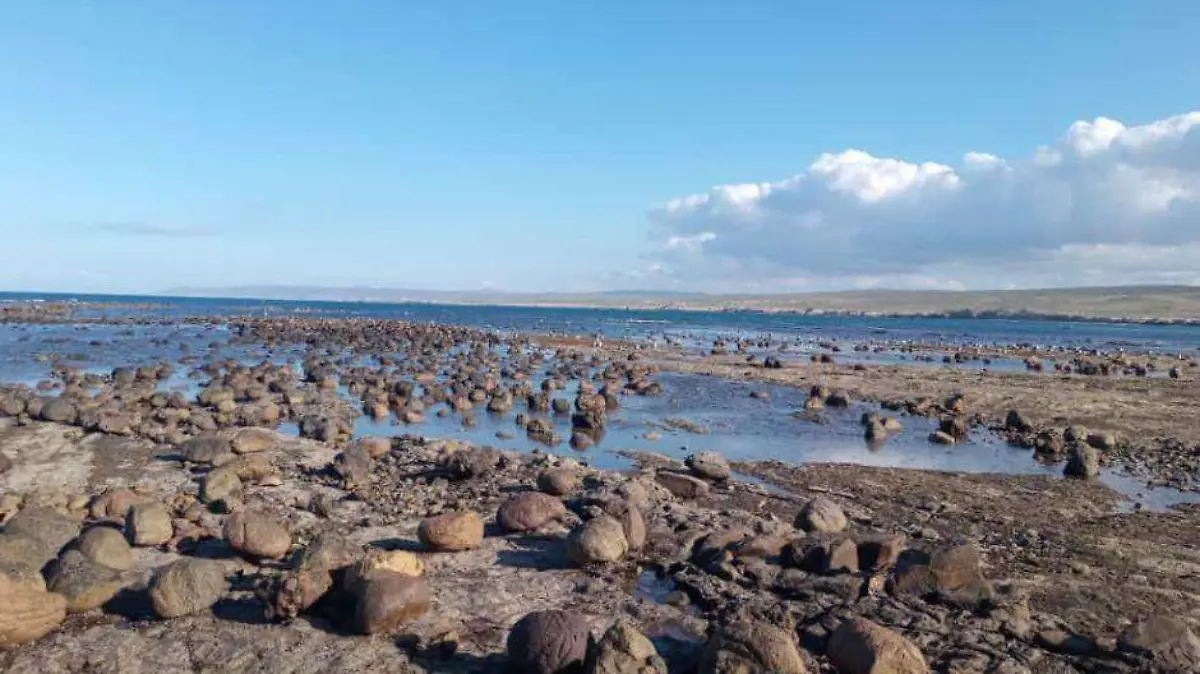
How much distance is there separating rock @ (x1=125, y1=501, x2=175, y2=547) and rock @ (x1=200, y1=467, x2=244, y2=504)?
1898 mm

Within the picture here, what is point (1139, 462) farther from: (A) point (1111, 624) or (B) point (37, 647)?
(B) point (37, 647)

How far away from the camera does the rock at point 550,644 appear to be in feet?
27.8

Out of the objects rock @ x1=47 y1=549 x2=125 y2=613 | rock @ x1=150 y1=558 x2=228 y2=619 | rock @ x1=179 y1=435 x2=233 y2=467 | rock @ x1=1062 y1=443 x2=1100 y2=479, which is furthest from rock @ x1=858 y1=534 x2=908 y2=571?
rock @ x1=179 y1=435 x2=233 y2=467

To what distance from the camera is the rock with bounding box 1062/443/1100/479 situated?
63.9ft

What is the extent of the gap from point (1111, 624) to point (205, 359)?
47023mm

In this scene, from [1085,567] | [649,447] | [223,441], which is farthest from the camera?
[649,447]


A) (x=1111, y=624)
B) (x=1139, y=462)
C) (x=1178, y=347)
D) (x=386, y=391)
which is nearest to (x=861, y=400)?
(x=1139, y=462)

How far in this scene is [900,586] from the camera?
1077 cm

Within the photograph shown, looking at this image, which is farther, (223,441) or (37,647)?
(223,441)

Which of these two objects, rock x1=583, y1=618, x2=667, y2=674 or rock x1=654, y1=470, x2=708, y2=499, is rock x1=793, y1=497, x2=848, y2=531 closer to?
rock x1=654, y1=470, x2=708, y2=499

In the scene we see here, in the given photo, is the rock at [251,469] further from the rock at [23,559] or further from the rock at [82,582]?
the rock at [82,582]

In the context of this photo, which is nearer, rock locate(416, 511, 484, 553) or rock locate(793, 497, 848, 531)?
rock locate(416, 511, 484, 553)

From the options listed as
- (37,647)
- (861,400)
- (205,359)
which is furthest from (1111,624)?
(205,359)

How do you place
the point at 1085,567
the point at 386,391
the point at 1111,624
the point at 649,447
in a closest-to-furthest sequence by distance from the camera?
the point at 1111,624
the point at 1085,567
the point at 649,447
the point at 386,391
